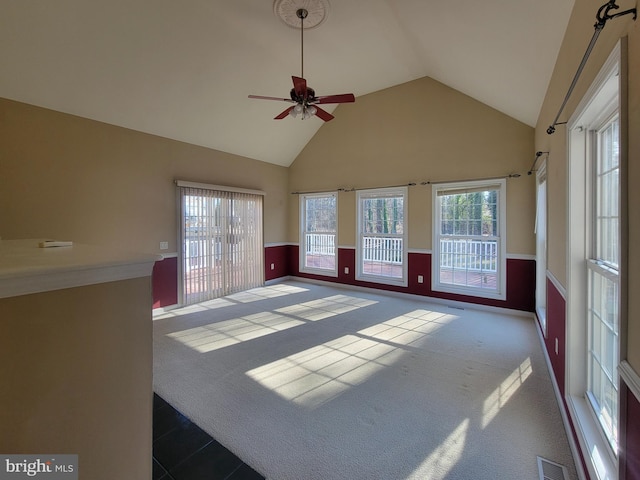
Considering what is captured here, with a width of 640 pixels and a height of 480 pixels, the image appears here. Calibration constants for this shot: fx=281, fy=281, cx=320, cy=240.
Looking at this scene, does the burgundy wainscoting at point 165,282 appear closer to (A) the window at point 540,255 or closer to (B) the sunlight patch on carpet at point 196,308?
(B) the sunlight patch on carpet at point 196,308

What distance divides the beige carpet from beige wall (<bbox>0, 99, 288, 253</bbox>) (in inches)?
59.6

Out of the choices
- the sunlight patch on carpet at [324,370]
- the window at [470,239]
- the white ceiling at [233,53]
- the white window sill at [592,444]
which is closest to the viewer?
the white window sill at [592,444]

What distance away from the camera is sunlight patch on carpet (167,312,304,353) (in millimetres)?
3213

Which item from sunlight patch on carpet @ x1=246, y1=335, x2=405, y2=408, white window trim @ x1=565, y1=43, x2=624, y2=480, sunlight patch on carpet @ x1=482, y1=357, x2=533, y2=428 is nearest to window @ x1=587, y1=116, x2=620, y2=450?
white window trim @ x1=565, y1=43, x2=624, y2=480

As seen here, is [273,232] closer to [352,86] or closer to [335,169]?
[335,169]

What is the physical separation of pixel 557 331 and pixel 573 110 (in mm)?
1686

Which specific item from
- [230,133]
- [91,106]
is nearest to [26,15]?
[91,106]

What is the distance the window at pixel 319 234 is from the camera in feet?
20.2

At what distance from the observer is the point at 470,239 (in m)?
4.54

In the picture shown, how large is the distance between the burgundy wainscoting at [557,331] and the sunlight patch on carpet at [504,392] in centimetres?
23

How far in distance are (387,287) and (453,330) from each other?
187 cm

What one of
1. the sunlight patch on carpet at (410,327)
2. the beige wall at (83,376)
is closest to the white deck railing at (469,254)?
the sunlight patch on carpet at (410,327)

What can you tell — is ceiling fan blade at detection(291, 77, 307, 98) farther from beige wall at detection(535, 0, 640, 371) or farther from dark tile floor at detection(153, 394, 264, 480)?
dark tile floor at detection(153, 394, 264, 480)

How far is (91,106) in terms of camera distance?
11.6 ft
